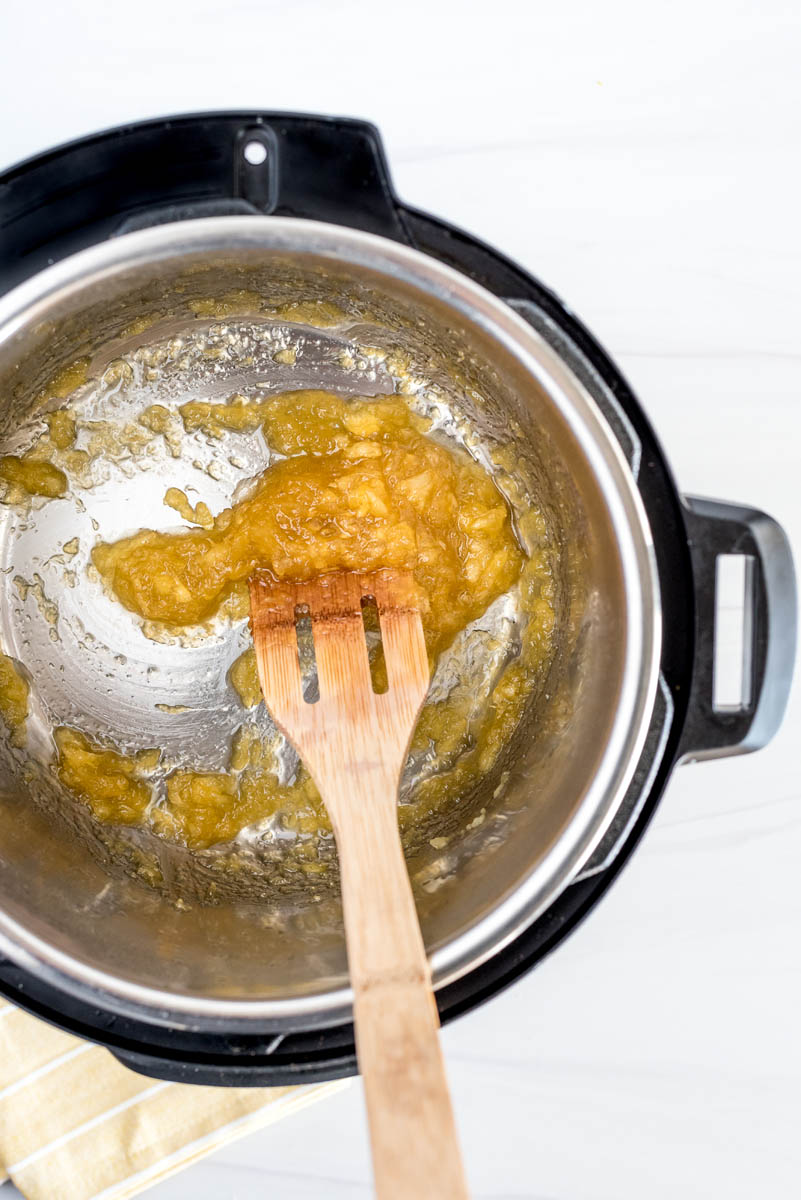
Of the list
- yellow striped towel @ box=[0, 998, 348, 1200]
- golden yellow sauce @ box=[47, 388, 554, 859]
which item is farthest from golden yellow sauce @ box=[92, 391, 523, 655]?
yellow striped towel @ box=[0, 998, 348, 1200]

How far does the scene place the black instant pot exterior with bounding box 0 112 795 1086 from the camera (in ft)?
2.15

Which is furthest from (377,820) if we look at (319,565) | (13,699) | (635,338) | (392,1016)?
(635,338)

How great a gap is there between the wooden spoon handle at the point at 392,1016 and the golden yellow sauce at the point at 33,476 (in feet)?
1.37

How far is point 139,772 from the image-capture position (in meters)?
0.88

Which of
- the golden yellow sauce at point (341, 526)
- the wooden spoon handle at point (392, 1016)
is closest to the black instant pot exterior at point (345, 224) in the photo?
the wooden spoon handle at point (392, 1016)

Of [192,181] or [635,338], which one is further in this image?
[635,338]

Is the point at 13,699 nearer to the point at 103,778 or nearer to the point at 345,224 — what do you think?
the point at 103,778

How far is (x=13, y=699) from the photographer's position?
856 mm

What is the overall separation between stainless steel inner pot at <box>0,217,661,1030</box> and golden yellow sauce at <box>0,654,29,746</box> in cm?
4

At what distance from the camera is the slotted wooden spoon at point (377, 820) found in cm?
54

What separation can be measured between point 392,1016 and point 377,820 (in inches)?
5.6

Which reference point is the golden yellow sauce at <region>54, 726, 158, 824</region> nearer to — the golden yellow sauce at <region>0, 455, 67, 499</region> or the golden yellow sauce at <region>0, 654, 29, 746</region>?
the golden yellow sauce at <region>0, 654, 29, 746</region>

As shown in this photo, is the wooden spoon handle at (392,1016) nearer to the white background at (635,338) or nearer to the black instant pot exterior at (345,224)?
the black instant pot exterior at (345,224)

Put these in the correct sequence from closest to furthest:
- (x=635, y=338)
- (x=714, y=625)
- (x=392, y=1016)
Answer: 1. (x=392, y=1016)
2. (x=714, y=625)
3. (x=635, y=338)
